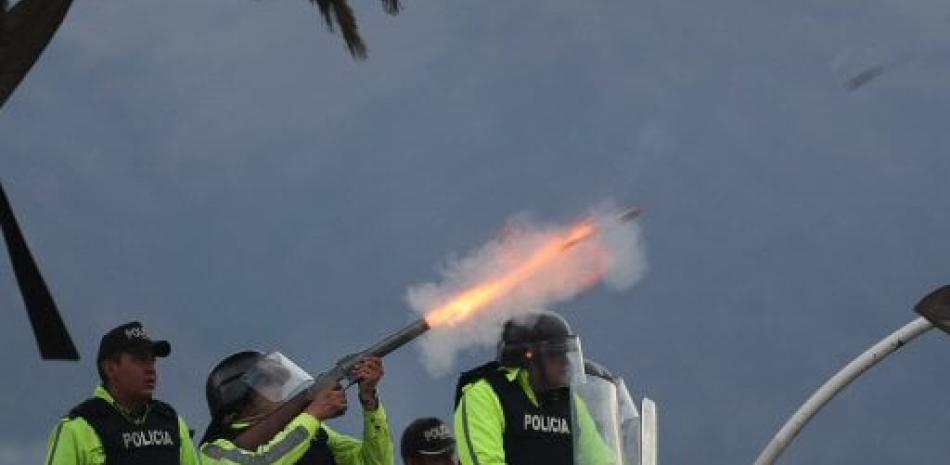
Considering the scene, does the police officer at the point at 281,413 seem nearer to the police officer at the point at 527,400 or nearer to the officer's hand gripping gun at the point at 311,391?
the officer's hand gripping gun at the point at 311,391

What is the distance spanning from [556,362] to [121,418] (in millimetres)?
2705

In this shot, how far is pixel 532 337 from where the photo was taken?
10766 mm

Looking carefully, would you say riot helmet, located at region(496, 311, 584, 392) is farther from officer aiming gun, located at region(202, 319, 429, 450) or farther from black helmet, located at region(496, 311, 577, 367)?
officer aiming gun, located at region(202, 319, 429, 450)

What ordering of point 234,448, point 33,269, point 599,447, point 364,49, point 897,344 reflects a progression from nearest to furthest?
point 599,447, point 234,448, point 33,269, point 364,49, point 897,344

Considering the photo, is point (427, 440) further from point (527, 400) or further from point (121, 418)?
point (121, 418)

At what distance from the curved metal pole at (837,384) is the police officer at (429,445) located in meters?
7.49

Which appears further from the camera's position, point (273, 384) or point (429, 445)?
point (429, 445)

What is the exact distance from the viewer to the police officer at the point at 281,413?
37.8ft

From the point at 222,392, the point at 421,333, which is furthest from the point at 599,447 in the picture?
the point at 222,392

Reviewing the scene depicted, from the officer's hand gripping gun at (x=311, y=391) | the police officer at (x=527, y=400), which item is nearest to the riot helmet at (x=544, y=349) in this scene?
the police officer at (x=527, y=400)

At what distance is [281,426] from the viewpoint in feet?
38.2

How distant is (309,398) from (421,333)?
855 mm

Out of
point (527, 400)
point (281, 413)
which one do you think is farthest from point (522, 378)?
point (281, 413)

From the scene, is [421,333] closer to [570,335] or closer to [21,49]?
[570,335]
